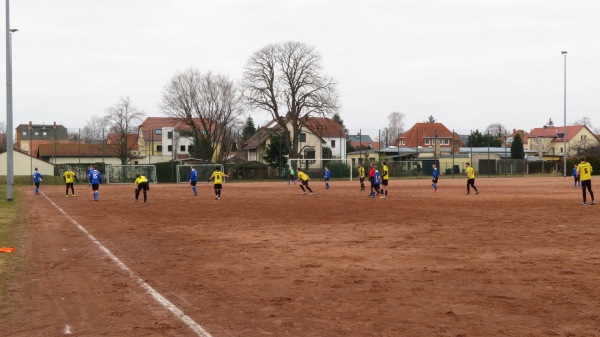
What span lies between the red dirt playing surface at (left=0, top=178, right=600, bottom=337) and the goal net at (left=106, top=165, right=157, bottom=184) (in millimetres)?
44076

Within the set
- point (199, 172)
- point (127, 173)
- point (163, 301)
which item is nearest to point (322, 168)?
point (199, 172)

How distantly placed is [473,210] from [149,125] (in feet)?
335

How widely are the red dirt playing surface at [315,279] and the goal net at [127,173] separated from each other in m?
44.1

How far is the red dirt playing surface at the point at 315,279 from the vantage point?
647 cm

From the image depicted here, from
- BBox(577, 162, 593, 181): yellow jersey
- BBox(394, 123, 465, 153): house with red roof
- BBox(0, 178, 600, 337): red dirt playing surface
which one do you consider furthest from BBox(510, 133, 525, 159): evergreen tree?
BBox(0, 178, 600, 337): red dirt playing surface

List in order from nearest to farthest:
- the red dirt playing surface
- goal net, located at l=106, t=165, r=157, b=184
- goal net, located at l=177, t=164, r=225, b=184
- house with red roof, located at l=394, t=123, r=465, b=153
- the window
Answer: the red dirt playing surface → goal net, located at l=106, t=165, r=157, b=184 → goal net, located at l=177, t=164, r=225, b=184 → the window → house with red roof, located at l=394, t=123, r=465, b=153

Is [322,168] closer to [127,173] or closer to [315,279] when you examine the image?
[127,173]

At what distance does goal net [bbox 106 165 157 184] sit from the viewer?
2377 inches

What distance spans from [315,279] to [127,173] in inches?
2167

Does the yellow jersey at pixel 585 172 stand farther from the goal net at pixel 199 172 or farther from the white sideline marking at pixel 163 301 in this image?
the goal net at pixel 199 172

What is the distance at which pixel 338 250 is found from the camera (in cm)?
1205

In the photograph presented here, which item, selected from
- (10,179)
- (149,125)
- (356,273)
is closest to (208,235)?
(356,273)

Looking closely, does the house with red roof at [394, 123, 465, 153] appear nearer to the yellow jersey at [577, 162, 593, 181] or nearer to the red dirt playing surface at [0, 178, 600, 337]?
the yellow jersey at [577, 162, 593, 181]

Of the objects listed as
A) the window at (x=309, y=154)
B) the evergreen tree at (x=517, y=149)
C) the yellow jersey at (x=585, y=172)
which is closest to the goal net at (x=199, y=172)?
the window at (x=309, y=154)
